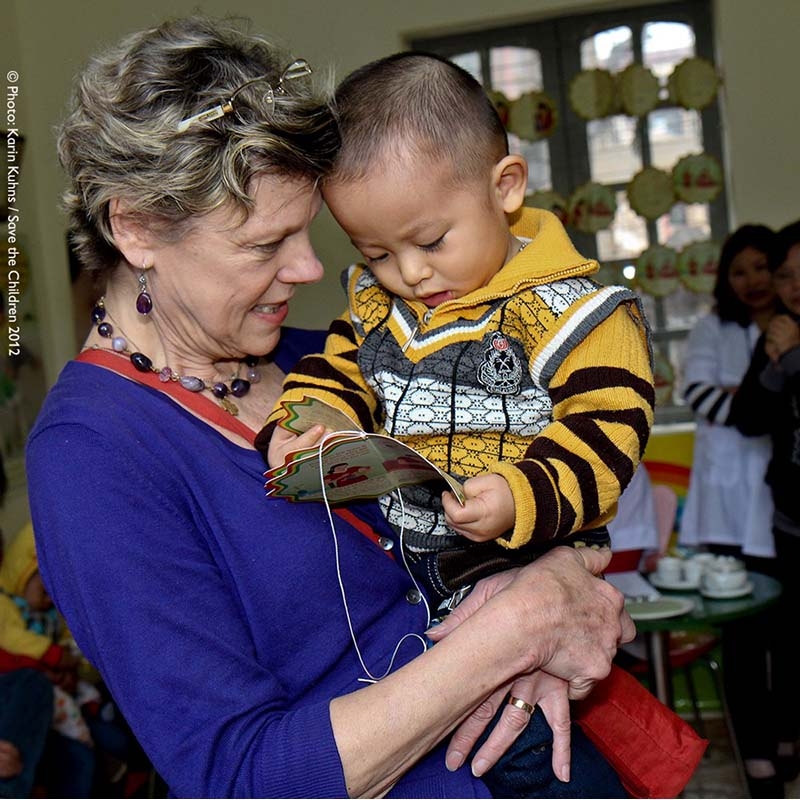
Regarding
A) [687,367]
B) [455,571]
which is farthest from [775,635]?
[455,571]

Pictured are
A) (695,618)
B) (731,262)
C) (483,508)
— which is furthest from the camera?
(731,262)

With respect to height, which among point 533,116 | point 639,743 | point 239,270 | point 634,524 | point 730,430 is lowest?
point 634,524

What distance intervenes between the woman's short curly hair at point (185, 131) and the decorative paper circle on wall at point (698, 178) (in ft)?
15.2

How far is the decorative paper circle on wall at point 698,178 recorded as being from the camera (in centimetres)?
573

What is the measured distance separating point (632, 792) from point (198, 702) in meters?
0.70

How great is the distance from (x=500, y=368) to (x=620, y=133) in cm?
478

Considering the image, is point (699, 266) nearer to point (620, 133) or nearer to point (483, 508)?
point (620, 133)

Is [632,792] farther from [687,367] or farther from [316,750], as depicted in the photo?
[687,367]

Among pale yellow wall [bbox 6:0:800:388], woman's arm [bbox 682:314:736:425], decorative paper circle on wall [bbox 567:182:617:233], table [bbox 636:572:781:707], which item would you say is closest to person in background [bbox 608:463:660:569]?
table [bbox 636:572:781:707]

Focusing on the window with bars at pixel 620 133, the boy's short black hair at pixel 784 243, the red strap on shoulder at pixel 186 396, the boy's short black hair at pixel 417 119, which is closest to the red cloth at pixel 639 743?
the red strap on shoulder at pixel 186 396

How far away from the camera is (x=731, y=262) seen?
4.63m

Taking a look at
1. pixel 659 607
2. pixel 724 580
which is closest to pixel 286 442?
pixel 659 607

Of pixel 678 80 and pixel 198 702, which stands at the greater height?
pixel 678 80

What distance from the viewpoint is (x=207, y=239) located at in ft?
4.65
